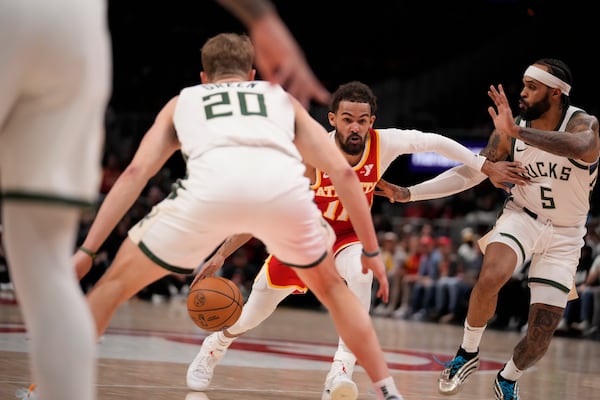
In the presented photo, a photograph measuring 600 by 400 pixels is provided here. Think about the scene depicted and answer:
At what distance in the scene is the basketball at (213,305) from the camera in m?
5.34

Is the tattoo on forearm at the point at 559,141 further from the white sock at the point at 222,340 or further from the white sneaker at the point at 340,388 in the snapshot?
the white sock at the point at 222,340

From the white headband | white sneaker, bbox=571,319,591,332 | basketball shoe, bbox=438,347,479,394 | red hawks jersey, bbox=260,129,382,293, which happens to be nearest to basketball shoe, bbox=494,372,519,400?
basketball shoe, bbox=438,347,479,394

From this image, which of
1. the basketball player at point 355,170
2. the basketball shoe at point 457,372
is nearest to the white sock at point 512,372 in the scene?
the basketball shoe at point 457,372

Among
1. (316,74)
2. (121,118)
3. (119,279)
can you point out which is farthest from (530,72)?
(316,74)

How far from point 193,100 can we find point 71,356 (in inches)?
64.3

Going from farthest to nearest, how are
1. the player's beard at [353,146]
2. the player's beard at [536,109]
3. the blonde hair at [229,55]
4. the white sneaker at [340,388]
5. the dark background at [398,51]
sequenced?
the dark background at [398,51] → the player's beard at [536,109] → the player's beard at [353,146] → the white sneaker at [340,388] → the blonde hair at [229,55]

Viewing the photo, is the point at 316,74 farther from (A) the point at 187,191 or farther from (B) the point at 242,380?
(A) the point at 187,191

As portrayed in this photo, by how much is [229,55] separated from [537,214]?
2.74m

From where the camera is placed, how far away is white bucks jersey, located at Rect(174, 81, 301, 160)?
3.67 meters

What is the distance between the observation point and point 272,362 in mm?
7258

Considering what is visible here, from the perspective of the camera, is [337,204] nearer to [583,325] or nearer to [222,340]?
[222,340]

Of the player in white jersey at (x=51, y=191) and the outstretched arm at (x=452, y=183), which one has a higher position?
the player in white jersey at (x=51, y=191)

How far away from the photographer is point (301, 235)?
12.1ft

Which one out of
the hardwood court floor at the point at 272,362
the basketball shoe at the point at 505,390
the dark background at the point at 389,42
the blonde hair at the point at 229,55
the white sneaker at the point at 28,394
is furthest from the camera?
the dark background at the point at 389,42
